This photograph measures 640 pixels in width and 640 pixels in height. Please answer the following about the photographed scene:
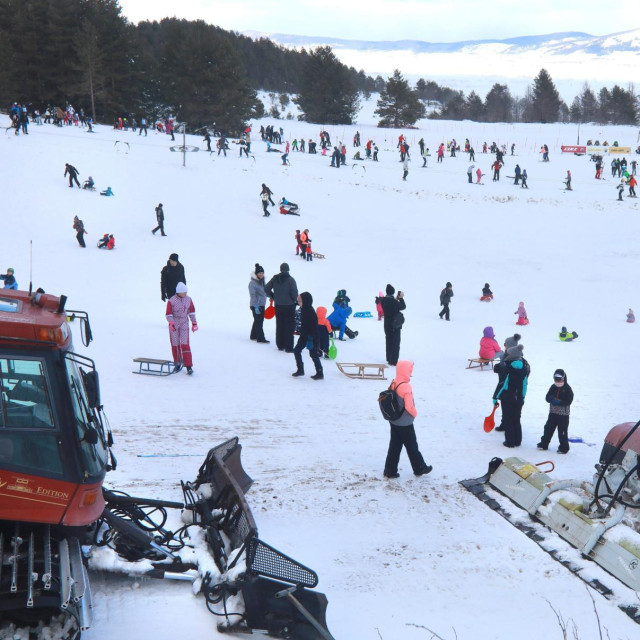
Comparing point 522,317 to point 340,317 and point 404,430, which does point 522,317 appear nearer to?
point 340,317

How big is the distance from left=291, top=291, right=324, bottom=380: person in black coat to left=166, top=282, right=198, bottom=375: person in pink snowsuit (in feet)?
5.86

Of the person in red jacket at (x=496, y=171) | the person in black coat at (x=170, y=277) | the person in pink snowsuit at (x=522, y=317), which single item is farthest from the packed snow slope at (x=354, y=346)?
the person in red jacket at (x=496, y=171)

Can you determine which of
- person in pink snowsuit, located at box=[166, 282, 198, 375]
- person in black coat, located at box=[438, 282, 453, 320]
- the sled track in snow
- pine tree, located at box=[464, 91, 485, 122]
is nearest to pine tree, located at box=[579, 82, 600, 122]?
pine tree, located at box=[464, 91, 485, 122]

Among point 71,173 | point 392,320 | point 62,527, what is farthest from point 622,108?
point 62,527

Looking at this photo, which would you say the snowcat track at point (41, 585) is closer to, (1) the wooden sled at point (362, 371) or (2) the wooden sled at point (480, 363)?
(1) the wooden sled at point (362, 371)

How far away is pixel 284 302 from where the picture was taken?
13617 millimetres

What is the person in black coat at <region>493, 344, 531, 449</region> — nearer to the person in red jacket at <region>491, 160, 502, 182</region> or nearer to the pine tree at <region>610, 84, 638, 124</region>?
the person in red jacket at <region>491, 160, 502, 182</region>

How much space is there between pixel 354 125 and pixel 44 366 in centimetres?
6784

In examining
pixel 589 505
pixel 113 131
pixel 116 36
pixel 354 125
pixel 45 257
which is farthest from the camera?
pixel 354 125

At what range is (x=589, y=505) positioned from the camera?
671 cm

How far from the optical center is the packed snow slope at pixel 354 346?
229 inches

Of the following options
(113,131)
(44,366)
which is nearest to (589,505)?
(44,366)

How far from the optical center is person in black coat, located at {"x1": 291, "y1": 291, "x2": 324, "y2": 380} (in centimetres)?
1233

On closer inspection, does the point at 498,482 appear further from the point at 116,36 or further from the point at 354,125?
the point at 354,125
